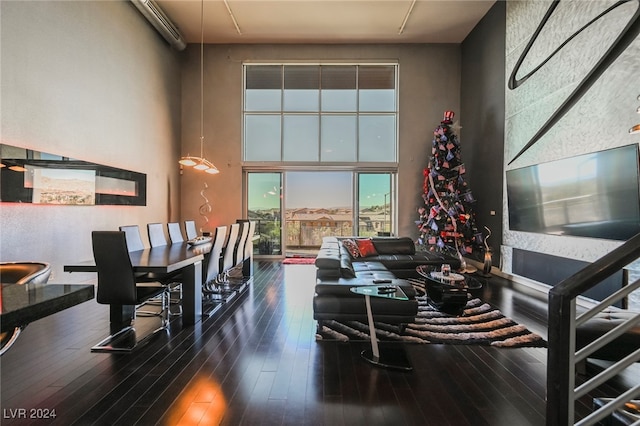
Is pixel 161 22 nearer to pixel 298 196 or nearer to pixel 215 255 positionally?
pixel 298 196

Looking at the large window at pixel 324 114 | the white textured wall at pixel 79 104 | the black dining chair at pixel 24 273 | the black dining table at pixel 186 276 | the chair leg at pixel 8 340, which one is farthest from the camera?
the large window at pixel 324 114

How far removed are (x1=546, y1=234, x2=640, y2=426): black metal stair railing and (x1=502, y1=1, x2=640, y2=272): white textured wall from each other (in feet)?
11.9

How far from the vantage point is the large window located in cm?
810

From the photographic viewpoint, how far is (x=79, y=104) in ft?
15.1

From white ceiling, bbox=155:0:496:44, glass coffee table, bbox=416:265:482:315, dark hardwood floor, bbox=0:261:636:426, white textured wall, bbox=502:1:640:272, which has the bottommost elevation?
dark hardwood floor, bbox=0:261:636:426

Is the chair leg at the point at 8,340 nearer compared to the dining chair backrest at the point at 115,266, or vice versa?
the chair leg at the point at 8,340

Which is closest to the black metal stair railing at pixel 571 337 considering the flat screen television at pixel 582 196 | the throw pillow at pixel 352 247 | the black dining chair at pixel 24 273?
the black dining chair at pixel 24 273

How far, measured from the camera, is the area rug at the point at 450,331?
10.0 feet

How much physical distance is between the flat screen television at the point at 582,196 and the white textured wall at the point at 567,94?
0.53ft

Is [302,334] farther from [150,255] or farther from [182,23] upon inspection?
[182,23]

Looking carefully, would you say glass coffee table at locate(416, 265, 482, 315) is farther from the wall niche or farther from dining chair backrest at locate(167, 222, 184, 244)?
the wall niche

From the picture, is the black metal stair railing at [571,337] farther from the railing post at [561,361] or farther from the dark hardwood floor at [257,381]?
the dark hardwood floor at [257,381]

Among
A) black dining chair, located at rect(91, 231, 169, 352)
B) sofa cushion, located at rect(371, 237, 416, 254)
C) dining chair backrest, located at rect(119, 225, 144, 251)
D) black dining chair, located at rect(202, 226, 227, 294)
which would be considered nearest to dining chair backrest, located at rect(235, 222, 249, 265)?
black dining chair, located at rect(202, 226, 227, 294)

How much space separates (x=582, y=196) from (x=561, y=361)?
409 centimetres
